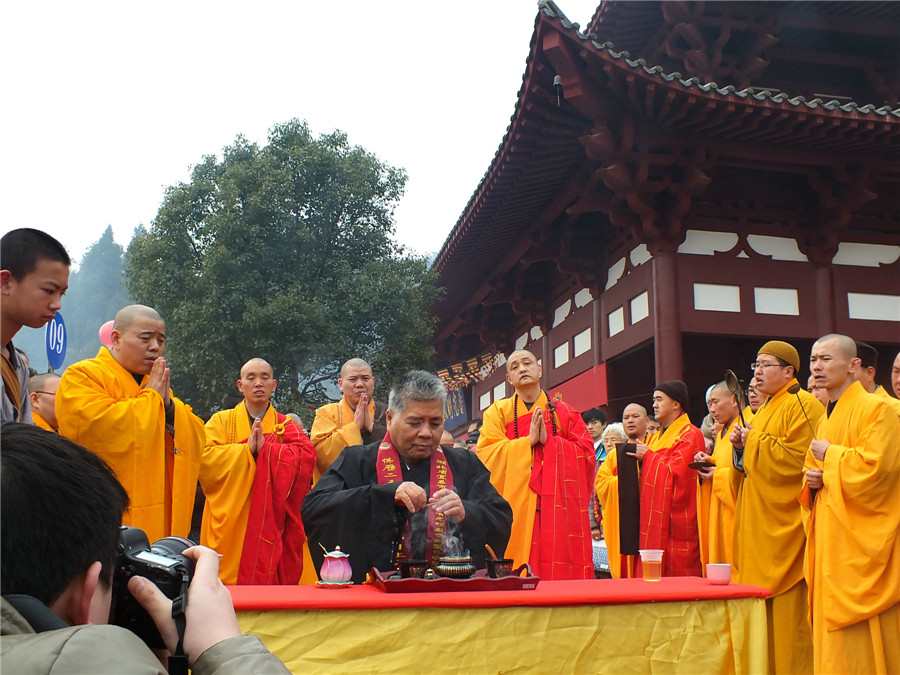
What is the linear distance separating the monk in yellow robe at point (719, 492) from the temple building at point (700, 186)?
1547 mm

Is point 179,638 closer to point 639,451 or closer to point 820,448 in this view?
point 820,448

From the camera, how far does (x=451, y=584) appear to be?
99.2 inches

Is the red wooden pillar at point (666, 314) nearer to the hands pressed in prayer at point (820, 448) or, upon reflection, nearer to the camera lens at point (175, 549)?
the hands pressed in prayer at point (820, 448)

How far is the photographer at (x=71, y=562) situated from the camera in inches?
38.4

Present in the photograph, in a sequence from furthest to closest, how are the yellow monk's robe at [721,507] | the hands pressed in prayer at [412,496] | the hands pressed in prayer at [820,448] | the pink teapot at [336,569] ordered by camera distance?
the yellow monk's robe at [721,507], the hands pressed in prayer at [820,448], the hands pressed in prayer at [412,496], the pink teapot at [336,569]

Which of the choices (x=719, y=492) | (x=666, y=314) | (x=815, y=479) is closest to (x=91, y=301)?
(x=666, y=314)

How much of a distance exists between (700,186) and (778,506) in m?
3.44

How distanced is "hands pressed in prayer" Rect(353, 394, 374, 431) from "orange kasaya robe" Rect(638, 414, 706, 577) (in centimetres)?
220

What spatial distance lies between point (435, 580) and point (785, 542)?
285cm

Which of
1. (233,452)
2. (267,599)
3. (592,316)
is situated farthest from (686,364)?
(267,599)

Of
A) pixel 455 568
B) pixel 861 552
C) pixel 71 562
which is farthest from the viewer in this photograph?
pixel 861 552

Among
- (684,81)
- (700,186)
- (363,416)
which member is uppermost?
(684,81)

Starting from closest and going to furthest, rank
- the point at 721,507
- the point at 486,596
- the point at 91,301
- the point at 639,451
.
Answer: the point at 486,596, the point at 721,507, the point at 639,451, the point at 91,301

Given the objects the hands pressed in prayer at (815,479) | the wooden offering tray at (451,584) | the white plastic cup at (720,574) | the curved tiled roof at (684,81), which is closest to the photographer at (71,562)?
the wooden offering tray at (451,584)
